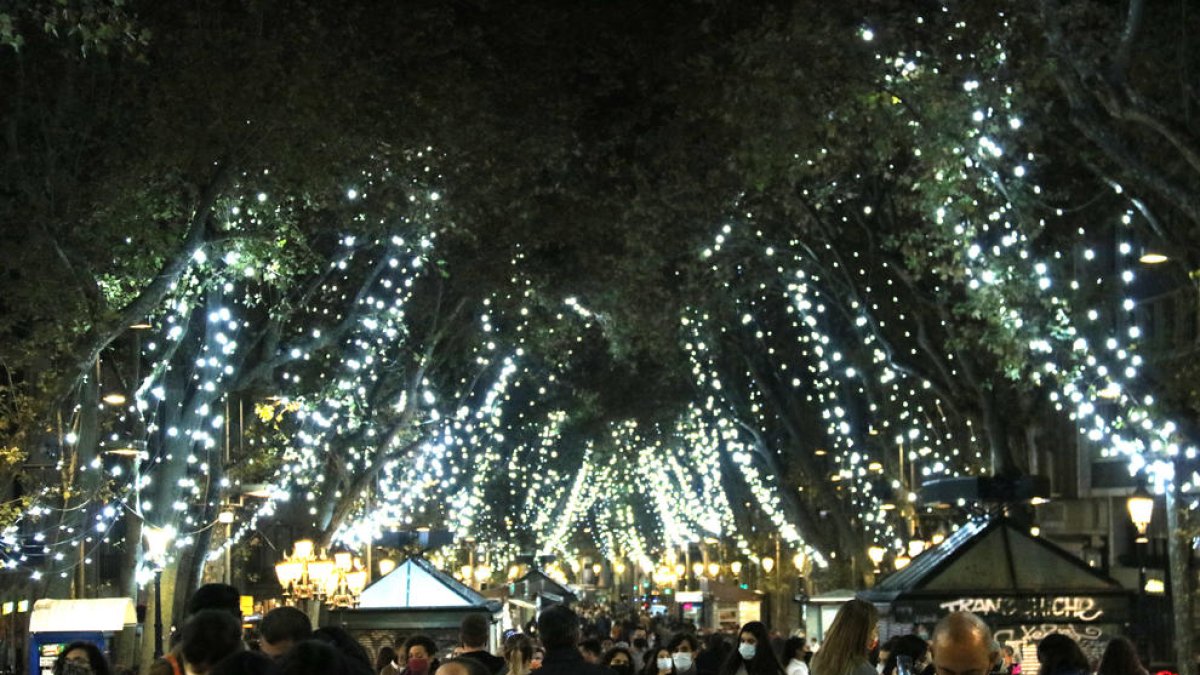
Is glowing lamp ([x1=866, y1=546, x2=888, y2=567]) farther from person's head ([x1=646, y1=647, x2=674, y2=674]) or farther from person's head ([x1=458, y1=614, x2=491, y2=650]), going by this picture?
person's head ([x1=458, y1=614, x2=491, y2=650])

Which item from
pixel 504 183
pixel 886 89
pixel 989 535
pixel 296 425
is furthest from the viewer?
pixel 296 425

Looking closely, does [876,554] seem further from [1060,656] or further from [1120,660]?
[1120,660]

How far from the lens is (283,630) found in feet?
27.2

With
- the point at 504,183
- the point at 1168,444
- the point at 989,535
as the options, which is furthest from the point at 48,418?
Result: the point at 1168,444

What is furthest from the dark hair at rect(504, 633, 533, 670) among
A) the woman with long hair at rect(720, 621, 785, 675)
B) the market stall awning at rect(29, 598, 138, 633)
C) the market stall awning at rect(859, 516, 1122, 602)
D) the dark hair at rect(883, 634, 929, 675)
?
the market stall awning at rect(29, 598, 138, 633)

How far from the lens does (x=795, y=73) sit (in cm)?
2169

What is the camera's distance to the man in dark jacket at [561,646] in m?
9.09

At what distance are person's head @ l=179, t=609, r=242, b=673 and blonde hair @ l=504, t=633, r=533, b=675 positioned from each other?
21.6 feet

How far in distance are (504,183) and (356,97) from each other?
19.5ft

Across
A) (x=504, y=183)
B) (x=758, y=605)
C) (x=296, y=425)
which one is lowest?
(x=758, y=605)

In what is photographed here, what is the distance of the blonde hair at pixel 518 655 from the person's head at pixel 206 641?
659 centimetres

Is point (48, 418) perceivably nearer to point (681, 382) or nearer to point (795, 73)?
point (795, 73)

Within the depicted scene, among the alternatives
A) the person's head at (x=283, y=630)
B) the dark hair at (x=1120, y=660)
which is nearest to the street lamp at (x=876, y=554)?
the dark hair at (x=1120, y=660)

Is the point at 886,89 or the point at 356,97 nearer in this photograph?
the point at 886,89
